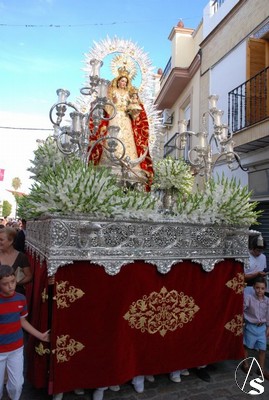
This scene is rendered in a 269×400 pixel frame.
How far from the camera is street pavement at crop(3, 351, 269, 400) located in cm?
281

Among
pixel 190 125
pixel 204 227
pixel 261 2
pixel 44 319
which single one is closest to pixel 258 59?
pixel 261 2

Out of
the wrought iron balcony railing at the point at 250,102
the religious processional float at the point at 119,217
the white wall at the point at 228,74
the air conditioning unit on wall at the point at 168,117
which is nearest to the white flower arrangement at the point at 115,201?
the religious processional float at the point at 119,217

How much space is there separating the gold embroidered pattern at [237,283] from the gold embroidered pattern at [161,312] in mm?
467

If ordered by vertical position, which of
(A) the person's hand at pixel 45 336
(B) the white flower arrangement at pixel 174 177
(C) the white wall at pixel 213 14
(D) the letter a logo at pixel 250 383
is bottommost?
(D) the letter a logo at pixel 250 383

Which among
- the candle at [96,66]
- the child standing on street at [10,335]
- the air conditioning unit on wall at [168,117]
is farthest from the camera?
the air conditioning unit on wall at [168,117]

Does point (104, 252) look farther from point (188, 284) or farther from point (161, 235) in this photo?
point (188, 284)

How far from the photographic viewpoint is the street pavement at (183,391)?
9.22ft

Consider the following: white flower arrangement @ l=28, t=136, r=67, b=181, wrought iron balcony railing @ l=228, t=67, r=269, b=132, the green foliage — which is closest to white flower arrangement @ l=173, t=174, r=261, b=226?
white flower arrangement @ l=28, t=136, r=67, b=181

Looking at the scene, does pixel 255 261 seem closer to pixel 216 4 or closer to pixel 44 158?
pixel 44 158

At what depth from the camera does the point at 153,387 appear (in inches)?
118

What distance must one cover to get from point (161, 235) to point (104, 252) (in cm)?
58

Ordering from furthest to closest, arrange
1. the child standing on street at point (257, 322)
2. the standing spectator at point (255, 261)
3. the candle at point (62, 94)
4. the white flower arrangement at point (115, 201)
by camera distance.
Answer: the standing spectator at point (255, 261) < the candle at point (62, 94) < the child standing on street at point (257, 322) < the white flower arrangement at point (115, 201)

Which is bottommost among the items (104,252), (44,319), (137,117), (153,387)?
(153,387)

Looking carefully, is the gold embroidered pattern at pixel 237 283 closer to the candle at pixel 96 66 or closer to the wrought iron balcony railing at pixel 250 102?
the candle at pixel 96 66
